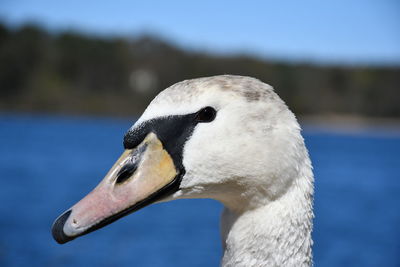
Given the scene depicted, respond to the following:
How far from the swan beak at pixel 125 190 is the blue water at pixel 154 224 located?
791 centimetres

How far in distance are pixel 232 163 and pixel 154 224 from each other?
14.8 meters

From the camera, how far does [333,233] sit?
17109mm

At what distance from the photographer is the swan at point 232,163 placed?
114 inches

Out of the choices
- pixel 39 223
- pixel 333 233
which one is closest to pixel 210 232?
pixel 333 233

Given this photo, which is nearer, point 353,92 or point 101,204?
point 101,204

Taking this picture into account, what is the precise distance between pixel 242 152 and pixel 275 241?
0.46 metres

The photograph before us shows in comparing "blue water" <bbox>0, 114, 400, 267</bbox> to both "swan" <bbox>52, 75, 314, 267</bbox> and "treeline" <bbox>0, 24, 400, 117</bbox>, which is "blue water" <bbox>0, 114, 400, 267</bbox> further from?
"treeline" <bbox>0, 24, 400, 117</bbox>

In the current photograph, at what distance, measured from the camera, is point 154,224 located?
1748 centimetres

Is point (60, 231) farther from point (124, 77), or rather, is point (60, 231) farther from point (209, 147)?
point (124, 77)

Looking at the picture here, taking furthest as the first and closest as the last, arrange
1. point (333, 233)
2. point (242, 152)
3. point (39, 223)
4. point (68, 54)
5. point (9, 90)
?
point (68, 54) < point (9, 90) < point (333, 233) < point (39, 223) < point (242, 152)

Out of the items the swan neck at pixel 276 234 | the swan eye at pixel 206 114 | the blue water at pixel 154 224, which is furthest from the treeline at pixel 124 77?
the swan eye at pixel 206 114

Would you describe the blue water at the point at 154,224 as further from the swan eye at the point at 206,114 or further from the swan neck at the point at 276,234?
the swan eye at the point at 206,114

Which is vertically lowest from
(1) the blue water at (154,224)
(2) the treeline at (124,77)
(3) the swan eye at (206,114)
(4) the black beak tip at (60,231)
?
(2) the treeline at (124,77)

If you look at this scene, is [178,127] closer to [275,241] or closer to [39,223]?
[275,241]
